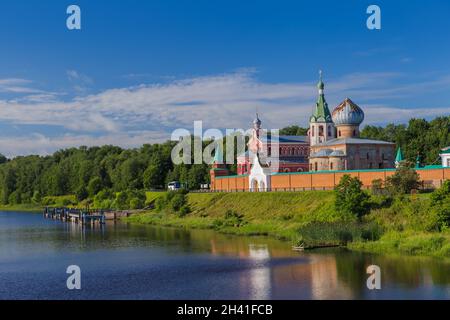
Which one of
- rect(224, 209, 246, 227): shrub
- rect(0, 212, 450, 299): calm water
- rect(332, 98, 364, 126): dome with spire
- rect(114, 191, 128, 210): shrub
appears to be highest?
rect(332, 98, 364, 126): dome with spire

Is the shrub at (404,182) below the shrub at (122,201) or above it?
above

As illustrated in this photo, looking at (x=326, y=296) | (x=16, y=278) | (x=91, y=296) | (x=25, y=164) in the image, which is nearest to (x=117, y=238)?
(x=16, y=278)

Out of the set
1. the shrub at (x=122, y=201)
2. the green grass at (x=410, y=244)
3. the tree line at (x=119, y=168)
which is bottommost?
the green grass at (x=410, y=244)

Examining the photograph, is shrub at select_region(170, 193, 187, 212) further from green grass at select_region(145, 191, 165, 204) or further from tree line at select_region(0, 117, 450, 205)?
tree line at select_region(0, 117, 450, 205)

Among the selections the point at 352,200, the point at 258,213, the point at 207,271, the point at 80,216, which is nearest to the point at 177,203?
the point at 80,216

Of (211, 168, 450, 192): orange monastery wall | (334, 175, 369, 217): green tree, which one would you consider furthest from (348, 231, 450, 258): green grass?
(211, 168, 450, 192): orange monastery wall

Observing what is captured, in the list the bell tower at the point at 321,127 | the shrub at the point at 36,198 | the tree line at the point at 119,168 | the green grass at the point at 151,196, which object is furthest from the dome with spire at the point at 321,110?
the shrub at the point at 36,198

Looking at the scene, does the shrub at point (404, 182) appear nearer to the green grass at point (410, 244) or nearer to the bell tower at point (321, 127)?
the green grass at point (410, 244)

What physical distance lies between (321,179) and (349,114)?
13891 mm

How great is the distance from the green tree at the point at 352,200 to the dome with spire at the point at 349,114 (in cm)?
2366

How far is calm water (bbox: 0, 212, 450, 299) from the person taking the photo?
27391 millimetres

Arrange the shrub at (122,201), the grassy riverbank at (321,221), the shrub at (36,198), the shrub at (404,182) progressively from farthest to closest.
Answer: the shrub at (36,198) < the shrub at (122,201) < the shrub at (404,182) < the grassy riverbank at (321,221)

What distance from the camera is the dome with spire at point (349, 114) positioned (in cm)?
6825

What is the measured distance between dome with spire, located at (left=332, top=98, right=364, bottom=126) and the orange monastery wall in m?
10.9
